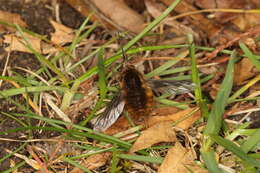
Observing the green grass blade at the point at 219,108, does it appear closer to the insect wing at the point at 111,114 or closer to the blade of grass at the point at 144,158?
the blade of grass at the point at 144,158

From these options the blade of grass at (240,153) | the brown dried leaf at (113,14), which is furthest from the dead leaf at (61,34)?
the blade of grass at (240,153)

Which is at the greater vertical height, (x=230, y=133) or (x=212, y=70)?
(x=212, y=70)

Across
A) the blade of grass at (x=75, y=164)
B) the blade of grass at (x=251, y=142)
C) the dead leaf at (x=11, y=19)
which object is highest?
the dead leaf at (x=11, y=19)

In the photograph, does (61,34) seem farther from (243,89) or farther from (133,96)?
(243,89)

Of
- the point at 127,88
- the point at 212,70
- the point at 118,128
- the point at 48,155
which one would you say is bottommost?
the point at 48,155

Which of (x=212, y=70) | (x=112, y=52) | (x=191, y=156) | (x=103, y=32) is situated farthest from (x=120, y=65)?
(x=191, y=156)

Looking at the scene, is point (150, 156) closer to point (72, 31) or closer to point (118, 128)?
point (118, 128)

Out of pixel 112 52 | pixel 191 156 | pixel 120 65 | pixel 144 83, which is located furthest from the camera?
pixel 112 52
